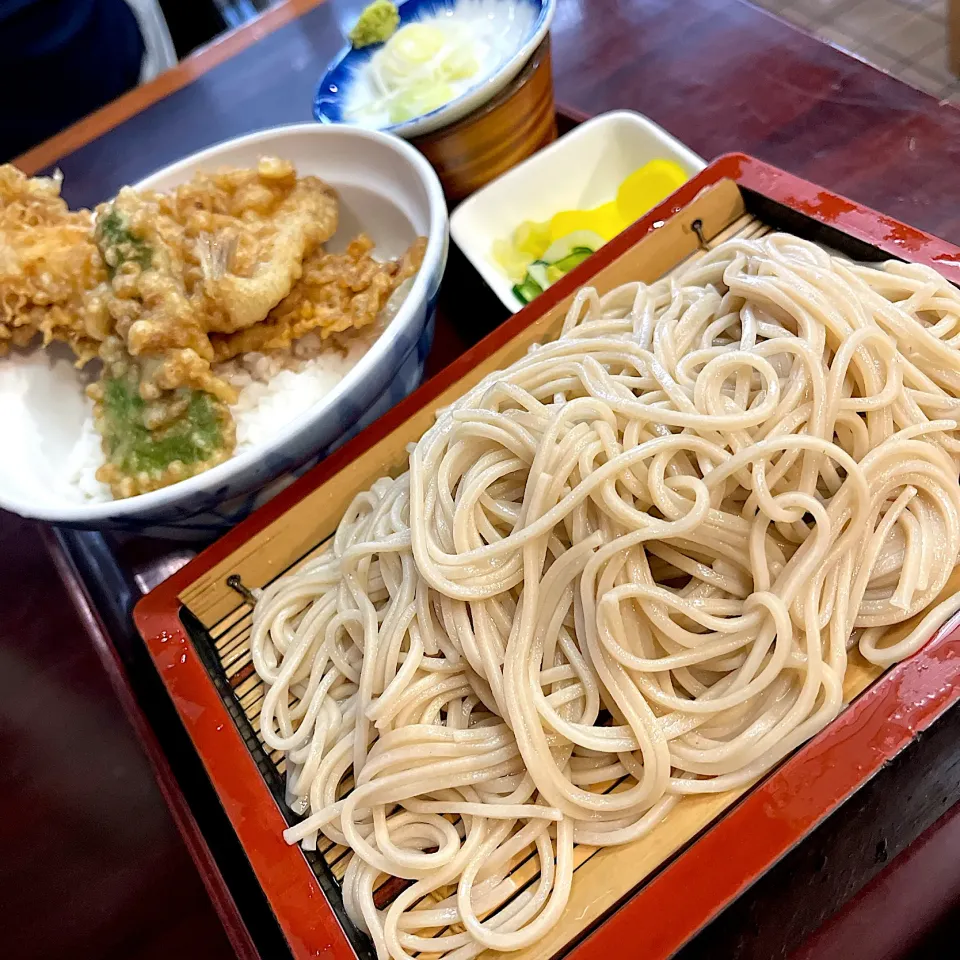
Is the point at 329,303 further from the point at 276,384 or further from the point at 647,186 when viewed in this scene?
the point at 647,186

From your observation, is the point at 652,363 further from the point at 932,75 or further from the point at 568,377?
the point at 932,75

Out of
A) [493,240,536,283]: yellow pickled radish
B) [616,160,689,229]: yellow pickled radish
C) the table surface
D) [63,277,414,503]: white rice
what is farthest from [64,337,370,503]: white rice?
[616,160,689,229]: yellow pickled radish

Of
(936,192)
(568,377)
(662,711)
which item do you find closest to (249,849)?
(662,711)

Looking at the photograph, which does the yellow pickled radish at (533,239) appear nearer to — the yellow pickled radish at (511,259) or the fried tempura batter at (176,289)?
the yellow pickled radish at (511,259)

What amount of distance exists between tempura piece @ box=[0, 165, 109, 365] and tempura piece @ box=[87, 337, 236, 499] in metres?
0.15

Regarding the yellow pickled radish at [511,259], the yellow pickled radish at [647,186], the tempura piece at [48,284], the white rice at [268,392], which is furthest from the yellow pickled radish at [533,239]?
the tempura piece at [48,284]

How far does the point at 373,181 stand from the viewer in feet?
5.49

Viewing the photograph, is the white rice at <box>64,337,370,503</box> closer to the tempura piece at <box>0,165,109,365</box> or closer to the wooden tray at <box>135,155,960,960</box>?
the tempura piece at <box>0,165,109,365</box>

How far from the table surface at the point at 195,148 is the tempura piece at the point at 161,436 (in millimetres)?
317

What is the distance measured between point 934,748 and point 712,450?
47 cm

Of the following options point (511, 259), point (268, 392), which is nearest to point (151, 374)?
point (268, 392)

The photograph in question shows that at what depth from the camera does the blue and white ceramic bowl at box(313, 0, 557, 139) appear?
5.30 feet

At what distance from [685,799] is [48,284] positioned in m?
1.42

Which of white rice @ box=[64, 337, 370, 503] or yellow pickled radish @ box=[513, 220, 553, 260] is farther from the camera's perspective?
yellow pickled radish @ box=[513, 220, 553, 260]
